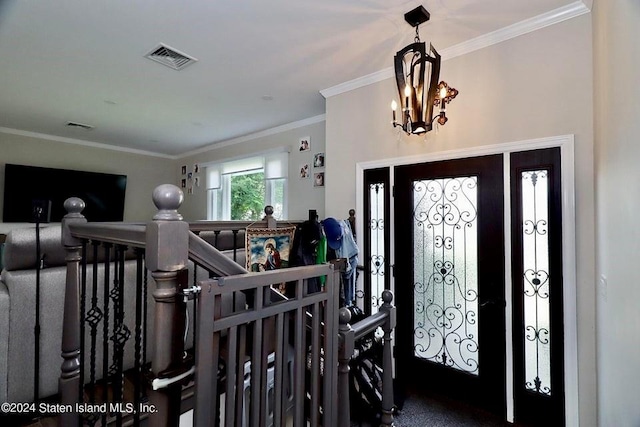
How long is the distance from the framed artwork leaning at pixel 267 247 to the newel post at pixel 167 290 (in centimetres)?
137

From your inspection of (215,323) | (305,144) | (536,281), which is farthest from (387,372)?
(305,144)

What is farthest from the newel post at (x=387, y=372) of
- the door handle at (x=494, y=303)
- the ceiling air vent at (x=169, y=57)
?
the ceiling air vent at (x=169, y=57)

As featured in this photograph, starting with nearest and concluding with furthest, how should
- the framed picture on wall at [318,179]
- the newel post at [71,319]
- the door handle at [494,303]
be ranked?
the newel post at [71,319] < the door handle at [494,303] < the framed picture on wall at [318,179]

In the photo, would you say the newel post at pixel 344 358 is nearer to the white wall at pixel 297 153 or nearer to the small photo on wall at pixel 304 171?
the white wall at pixel 297 153

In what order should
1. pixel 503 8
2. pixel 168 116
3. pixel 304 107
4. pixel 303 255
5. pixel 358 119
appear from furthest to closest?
pixel 168 116 < pixel 304 107 < pixel 358 119 < pixel 303 255 < pixel 503 8

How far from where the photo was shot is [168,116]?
4.10 meters

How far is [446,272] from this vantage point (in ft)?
8.03

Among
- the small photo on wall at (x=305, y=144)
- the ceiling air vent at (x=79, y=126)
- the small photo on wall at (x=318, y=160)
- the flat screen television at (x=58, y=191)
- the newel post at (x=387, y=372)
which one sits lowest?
the newel post at (x=387, y=372)

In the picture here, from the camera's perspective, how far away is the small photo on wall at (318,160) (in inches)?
158

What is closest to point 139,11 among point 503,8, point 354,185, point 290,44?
point 290,44

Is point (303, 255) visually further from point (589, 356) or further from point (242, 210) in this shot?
point (242, 210)

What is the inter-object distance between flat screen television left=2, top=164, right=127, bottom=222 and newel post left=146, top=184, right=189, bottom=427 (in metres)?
4.78

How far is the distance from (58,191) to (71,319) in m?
4.91

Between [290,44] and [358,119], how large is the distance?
97cm
